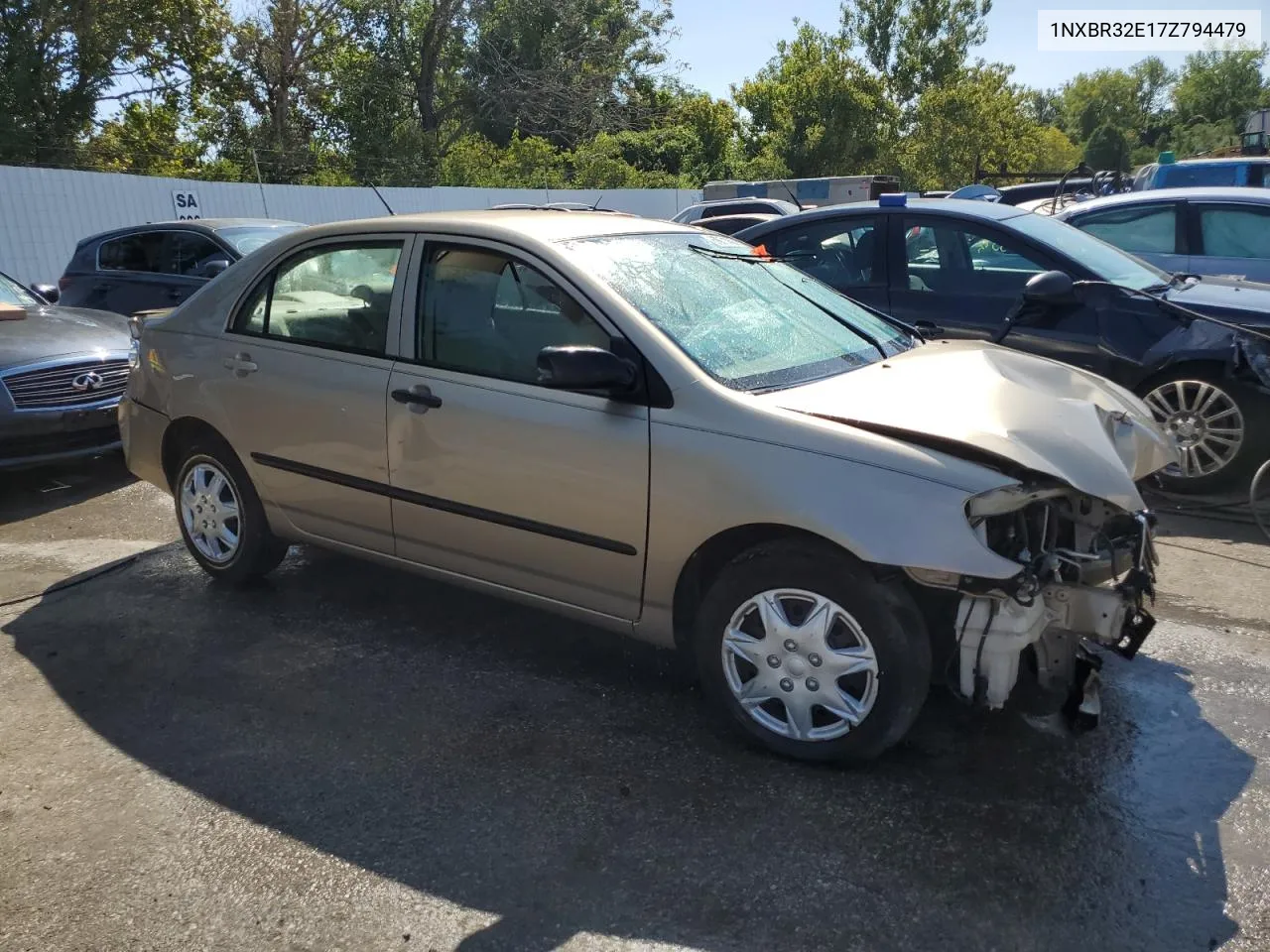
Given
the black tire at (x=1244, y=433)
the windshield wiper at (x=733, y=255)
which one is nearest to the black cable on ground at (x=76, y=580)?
the windshield wiper at (x=733, y=255)

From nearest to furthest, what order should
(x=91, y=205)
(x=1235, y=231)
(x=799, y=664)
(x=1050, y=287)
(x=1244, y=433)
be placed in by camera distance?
(x=799, y=664)
(x=1050, y=287)
(x=1244, y=433)
(x=1235, y=231)
(x=91, y=205)

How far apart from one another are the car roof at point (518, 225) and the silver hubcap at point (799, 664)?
62.9 inches

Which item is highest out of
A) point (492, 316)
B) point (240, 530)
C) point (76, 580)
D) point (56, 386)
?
point (492, 316)

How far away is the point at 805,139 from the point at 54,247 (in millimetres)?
23919

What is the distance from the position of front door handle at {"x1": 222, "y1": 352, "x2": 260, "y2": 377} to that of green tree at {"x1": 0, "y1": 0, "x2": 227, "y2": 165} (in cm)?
1995

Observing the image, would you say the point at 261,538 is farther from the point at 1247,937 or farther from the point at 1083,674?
the point at 1247,937

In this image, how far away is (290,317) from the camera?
4559mm

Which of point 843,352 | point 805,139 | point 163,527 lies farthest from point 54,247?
point 805,139

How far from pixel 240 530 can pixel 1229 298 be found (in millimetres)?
5562

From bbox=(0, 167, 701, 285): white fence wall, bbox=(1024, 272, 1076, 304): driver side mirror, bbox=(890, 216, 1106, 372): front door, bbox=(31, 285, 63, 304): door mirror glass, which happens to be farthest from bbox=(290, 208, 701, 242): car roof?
bbox=(0, 167, 701, 285): white fence wall

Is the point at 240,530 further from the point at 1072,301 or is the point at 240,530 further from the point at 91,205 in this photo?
the point at 91,205

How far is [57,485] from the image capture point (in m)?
7.09

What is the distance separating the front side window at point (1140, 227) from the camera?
7.98 metres

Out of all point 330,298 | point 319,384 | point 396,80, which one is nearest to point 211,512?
point 319,384
